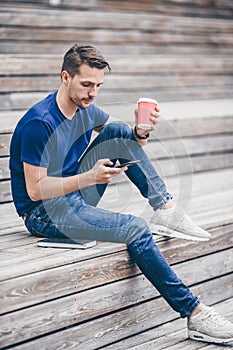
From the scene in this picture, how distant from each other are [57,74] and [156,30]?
1.04 meters

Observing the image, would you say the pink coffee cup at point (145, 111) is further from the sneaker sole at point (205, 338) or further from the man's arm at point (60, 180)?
the sneaker sole at point (205, 338)

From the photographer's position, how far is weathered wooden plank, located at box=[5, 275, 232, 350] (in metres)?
2.64

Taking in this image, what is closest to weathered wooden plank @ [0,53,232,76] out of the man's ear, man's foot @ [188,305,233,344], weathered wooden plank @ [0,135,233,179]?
weathered wooden plank @ [0,135,233,179]

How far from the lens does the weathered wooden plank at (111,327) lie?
264cm

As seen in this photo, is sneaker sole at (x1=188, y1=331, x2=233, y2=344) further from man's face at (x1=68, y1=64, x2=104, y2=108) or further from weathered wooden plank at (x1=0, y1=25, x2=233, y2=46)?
weathered wooden plank at (x1=0, y1=25, x2=233, y2=46)

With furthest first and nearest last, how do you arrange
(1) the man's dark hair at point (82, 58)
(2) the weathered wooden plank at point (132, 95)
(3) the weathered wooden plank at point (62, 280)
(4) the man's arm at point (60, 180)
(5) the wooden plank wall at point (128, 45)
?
(5) the wooden plank wall at point (128, 45) → (2) the weathered wooden plank at point (132, 95) → (1) the man's dark hair at point (82, 58) → (4) the man's arm at point (60, 180) → (3) the weathered wooden plank at point (62, 280)

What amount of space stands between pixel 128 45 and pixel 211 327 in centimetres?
250

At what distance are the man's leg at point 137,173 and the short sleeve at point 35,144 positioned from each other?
40cm

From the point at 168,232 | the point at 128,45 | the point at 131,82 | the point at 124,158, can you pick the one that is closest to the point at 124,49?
the point at 128,45

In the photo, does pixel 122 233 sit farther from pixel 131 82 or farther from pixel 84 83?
pixel 131 82

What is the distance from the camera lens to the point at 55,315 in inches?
103

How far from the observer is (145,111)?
2.83 metres

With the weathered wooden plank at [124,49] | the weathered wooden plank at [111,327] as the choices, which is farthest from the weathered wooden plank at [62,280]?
the weathered wooden plank at [124,49]

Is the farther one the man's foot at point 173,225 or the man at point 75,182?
the man's foot at point 173,225
